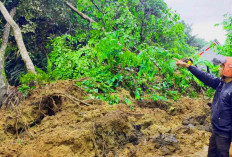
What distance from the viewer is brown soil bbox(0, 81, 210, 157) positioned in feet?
9.87

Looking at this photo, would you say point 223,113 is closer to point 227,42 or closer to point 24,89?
point 24,89

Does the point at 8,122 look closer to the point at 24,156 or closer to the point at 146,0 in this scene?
the point at 24,156

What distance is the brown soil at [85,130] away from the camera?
3.01 meters

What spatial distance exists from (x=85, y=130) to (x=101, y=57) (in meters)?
2.26

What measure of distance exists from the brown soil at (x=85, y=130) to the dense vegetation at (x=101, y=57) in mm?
642

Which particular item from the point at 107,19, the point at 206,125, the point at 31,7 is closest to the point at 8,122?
the point at 206,125

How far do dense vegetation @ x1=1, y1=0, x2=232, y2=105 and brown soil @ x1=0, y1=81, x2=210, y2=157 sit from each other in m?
0.64

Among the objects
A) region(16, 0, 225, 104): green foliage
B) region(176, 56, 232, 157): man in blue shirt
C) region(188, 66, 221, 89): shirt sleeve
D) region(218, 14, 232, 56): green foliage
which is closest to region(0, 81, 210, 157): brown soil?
region(16, 0, 225, 104): green foliage

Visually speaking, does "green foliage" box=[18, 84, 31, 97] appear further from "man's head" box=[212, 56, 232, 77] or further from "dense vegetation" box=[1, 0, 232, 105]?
"man's head" box=[212, 56, 232, 77]

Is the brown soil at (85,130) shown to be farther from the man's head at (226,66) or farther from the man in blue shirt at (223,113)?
the man's head at (226,66)

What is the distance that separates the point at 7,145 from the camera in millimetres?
2945

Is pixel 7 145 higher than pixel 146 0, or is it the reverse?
pixel 146 0

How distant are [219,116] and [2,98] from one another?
14.0ft

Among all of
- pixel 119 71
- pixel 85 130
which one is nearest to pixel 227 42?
pixel 119 71
